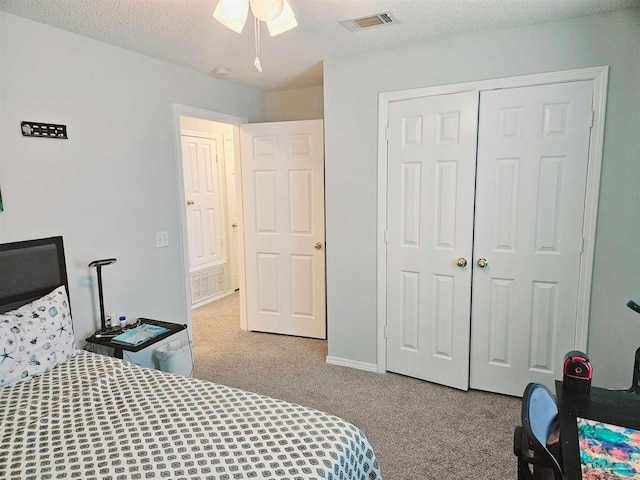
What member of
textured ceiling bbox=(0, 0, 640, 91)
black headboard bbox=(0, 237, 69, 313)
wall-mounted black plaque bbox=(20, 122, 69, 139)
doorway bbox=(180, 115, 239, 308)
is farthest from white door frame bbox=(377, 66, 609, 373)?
doorway bbox=(180, 115, 239, 308)

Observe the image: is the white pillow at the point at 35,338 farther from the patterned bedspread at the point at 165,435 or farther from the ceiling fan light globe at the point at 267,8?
the ceiling fan light globe at the point at 267,8

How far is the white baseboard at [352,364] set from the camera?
3238mm

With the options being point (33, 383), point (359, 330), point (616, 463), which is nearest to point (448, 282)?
point (359, 330)

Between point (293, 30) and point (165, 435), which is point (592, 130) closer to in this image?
point (293, 30)

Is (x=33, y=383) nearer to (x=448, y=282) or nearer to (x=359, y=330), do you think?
(x=359, y=330)

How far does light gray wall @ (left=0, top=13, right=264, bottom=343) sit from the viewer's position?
2.27m

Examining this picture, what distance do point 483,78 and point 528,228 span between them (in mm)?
997

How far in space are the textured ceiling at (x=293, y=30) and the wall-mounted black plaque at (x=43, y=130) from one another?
57 cm

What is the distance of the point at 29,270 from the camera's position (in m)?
2.30

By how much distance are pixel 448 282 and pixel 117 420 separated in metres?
2.15

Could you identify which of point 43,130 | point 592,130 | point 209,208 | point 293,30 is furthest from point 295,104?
point 592,130

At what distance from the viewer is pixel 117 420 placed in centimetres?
163

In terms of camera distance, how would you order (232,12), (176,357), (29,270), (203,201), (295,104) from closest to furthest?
(232,12) → (29,270) → (176,357) → (295,104) → (203,201)

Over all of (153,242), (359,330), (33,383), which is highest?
(153,242)
